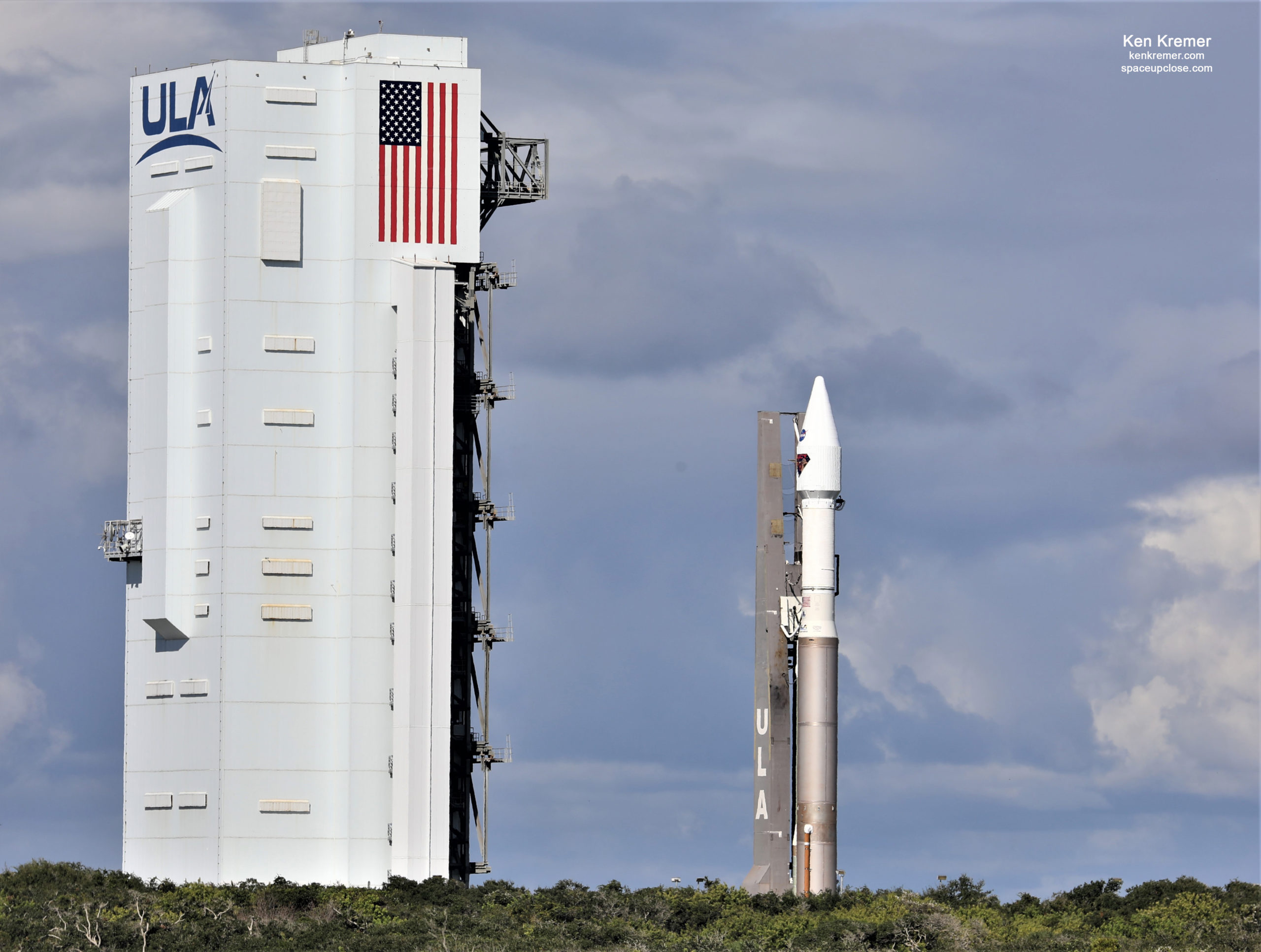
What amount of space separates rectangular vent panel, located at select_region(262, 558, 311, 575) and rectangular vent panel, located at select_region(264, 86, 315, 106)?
58.2ft

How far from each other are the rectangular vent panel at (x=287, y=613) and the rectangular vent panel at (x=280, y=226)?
13314 mm

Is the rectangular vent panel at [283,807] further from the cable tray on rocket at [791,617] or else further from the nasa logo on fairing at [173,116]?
the nasa logo on fairing at [173,116]

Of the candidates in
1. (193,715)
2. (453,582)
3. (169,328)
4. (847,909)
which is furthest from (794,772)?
(169,328)

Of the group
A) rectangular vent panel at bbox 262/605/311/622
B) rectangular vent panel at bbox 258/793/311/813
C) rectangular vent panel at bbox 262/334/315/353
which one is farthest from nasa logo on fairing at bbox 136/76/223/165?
rectangular vent panel at bbox 258/793/311/813

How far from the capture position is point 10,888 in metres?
85.9

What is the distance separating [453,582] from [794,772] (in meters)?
15.6

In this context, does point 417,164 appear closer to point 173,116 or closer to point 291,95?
point 291,95

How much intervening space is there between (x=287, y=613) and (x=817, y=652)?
20.5 meters

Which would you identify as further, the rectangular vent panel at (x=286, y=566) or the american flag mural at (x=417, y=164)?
the american flag mural at (x=417, y=164)

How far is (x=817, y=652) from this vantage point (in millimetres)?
88812

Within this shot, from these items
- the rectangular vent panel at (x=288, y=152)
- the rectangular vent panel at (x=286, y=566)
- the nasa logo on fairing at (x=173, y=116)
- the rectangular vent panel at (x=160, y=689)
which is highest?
the nasa logo on fairing at (x=173, y=116)

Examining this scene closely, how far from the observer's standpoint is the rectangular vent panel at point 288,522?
283 feet

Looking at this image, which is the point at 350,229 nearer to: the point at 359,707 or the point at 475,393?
the point at 475,393

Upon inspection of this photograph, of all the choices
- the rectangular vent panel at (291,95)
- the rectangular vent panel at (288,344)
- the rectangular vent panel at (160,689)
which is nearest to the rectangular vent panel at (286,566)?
the rectangular vent panel at (160,689)
